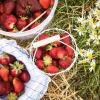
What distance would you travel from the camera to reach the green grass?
1877 mm

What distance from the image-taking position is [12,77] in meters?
1.85

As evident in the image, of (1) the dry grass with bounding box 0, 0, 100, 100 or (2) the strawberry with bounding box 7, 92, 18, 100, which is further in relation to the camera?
(1) the dry grass with bounding box 0, 0, 100, 100

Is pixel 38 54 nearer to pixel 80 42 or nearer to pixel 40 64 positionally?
pixel 40 64

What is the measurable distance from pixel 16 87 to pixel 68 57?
0.86ft

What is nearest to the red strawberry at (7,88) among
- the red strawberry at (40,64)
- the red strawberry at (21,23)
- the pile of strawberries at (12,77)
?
the pile of strawberries at (12,77)

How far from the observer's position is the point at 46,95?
1.95 meters

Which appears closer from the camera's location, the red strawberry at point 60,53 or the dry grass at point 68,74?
the red strawberry at point 60,53

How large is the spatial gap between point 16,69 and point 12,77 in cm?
4

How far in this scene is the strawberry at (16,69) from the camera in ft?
5.98

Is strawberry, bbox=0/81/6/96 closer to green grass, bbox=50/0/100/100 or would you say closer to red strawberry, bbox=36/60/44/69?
red strawberry, bbox=36/60/44/69

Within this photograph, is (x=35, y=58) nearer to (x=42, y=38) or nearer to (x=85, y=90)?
(x=42, y=38)

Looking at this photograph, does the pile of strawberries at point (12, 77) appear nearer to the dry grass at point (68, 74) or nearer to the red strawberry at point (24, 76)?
the red strawberry at point (24, 76)

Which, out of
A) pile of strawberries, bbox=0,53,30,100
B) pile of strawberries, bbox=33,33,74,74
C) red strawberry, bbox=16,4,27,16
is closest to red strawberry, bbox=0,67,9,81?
pile of strawberries, bbox=0,53,30,100

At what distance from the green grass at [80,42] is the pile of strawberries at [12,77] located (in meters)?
0.24
